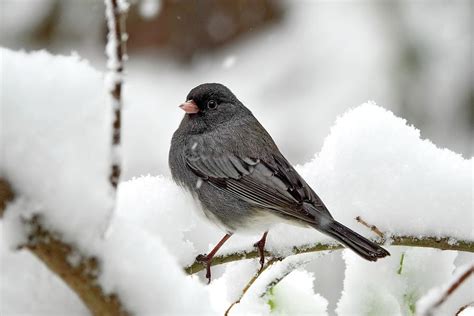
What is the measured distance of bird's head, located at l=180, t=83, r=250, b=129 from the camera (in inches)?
111

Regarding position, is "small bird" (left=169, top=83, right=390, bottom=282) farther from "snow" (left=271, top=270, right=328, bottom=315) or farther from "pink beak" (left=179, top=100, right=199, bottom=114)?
"snow" (left=271, top=270, right=328, bottom=315)

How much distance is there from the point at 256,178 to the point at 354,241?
85cm

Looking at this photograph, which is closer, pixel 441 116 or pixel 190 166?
pixel 190 166

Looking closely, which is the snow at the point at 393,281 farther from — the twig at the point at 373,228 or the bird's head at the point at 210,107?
the bird's head at the point at 210,107

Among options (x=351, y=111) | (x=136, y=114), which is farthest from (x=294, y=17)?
(x=351, y=111)

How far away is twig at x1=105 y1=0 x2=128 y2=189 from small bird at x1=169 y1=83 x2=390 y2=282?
3.89 feet

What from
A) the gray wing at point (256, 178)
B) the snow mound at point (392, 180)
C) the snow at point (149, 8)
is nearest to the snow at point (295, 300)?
the snow mound at point (392, 180)

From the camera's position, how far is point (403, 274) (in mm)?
1459

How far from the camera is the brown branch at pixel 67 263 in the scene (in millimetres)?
881

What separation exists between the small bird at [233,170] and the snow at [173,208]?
0.34ft

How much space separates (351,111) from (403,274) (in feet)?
1.80

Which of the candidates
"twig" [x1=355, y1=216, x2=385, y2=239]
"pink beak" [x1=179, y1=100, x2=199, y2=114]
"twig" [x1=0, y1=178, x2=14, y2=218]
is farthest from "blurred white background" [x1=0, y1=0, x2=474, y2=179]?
"twig" [x1=0, y1=178, x2=14, y2=218]

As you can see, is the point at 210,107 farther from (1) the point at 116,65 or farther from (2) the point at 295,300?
(1) the point at 116,65

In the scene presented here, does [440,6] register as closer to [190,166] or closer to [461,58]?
[461,58]
